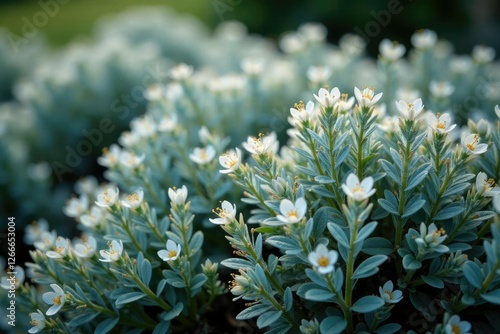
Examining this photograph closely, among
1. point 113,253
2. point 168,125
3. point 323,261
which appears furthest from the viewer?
point 168,125

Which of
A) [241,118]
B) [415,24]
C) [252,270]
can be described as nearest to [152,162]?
[241,118]

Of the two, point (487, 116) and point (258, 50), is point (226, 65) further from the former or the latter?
point (487, 116)

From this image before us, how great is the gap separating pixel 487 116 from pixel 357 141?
1.52m

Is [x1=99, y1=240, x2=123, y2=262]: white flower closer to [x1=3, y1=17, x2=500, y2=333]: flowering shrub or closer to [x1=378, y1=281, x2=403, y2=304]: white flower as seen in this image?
[x1=3, y1=17, x2=500, y2=333]: flowering shrub

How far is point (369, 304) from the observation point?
4.14 ft

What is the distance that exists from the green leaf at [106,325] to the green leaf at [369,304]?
32.4 inches

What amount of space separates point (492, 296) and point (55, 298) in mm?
1337

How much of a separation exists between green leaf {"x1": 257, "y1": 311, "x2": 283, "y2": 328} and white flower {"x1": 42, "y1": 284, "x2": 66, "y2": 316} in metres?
0.65

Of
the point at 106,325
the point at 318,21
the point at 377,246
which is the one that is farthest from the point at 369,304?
the point at 318,21

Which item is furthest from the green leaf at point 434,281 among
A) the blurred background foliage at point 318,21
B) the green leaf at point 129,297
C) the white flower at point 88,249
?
the blurred background foliage at point 318,21

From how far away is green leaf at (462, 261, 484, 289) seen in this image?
1.24m

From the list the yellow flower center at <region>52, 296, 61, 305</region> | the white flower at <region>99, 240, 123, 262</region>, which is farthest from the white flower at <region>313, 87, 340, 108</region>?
the yellow flower center at <region>52, 296, 61, 305</region>

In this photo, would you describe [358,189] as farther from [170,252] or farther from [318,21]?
[318,21]

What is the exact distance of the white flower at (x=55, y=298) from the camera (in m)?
1.45
